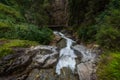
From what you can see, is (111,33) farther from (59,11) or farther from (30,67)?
(59,11)

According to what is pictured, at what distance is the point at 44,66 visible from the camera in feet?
26.2

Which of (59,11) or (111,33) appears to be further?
(59,11)

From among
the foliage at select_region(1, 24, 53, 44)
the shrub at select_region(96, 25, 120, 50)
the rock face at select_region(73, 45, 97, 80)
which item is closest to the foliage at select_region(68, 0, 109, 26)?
the foliage at select_region(1, 24, 53, 44)

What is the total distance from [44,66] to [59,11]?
839 inches

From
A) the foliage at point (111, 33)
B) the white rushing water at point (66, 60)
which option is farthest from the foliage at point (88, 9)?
the white rushing water at point (66, 60)

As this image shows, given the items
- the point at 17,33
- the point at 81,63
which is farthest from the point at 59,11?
the point at 81,63

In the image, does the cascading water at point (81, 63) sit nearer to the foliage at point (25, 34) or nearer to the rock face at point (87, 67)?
the rock face at point (87, 67)

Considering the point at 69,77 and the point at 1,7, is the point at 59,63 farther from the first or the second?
the point at 1,7

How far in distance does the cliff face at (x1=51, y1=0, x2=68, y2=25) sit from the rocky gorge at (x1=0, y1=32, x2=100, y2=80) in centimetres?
1906

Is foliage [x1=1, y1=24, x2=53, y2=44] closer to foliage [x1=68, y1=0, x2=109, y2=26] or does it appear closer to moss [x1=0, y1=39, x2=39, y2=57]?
moss [x1=0, y1=39, x2=39, y2=57]

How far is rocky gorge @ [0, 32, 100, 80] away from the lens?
7.55 metres

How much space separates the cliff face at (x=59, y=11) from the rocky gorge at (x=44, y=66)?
62.5 ft

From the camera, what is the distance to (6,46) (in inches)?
344

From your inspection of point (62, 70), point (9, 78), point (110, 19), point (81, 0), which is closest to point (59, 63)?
point (62, 70)
